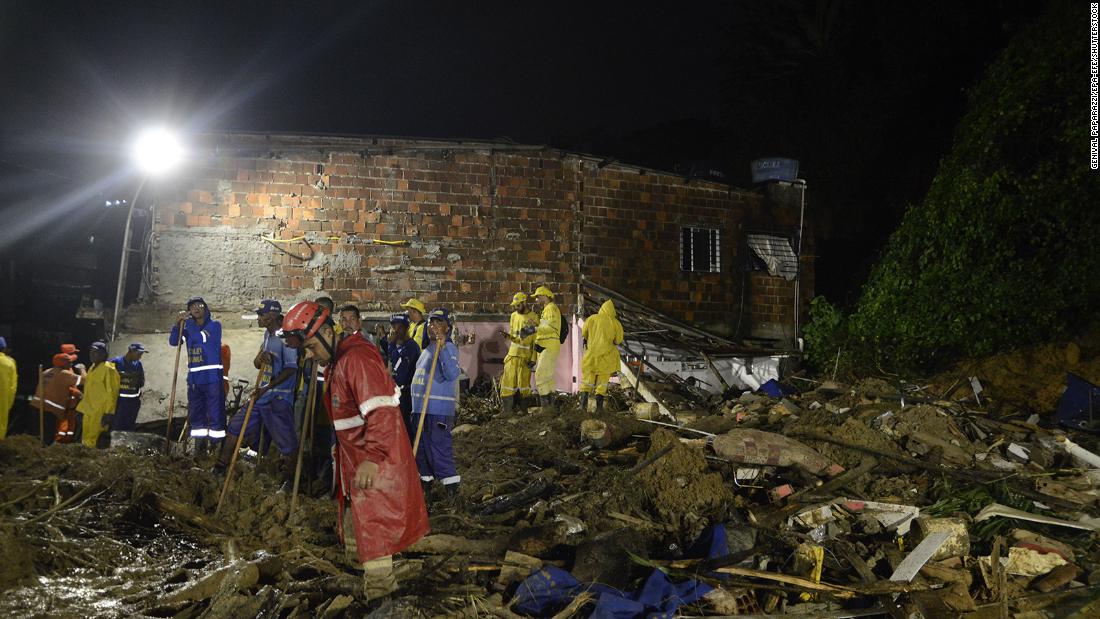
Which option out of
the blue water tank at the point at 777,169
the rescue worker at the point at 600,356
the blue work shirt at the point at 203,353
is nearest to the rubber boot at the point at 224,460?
the blue work shirt at the point at 203,353

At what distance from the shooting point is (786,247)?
47.5 ft

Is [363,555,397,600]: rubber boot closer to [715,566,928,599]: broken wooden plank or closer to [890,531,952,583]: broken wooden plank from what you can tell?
[715,566,928,599]: broken wooden plank

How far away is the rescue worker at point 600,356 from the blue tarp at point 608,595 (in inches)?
224

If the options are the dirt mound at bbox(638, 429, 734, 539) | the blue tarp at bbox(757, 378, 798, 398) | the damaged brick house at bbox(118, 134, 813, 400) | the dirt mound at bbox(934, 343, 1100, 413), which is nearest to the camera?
the dirt mound at bbox(638, 429, 734, 539)

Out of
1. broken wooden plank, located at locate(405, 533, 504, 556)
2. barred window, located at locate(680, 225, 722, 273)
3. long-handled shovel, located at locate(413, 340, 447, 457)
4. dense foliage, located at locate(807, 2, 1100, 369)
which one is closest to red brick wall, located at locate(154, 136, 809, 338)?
barred window, located at locate(680, 225, 722, 273)

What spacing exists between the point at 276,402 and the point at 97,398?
373 cm

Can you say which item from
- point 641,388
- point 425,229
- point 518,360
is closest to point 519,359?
point 518,360

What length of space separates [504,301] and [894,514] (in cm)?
793

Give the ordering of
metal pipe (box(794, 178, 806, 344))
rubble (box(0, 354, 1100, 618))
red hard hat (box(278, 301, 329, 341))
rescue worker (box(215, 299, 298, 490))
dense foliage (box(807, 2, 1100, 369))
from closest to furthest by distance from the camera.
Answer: rubble (box(0, 354, 1100, 618))
red hard hat (box(278, 301, 329, 341))
rescue worker (box(215, 299, 298, 490))
dense foliage (box(807, 2, 1100, 369))
metal pipe (box(794, 178, 806, 344))

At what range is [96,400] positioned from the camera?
30.5 ft

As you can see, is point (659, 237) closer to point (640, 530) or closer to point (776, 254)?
point (776, 254)

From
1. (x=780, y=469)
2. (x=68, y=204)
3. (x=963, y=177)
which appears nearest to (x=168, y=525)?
(x=780, y=469)

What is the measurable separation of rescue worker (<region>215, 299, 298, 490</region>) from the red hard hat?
3024mm

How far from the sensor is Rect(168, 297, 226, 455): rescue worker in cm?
820
